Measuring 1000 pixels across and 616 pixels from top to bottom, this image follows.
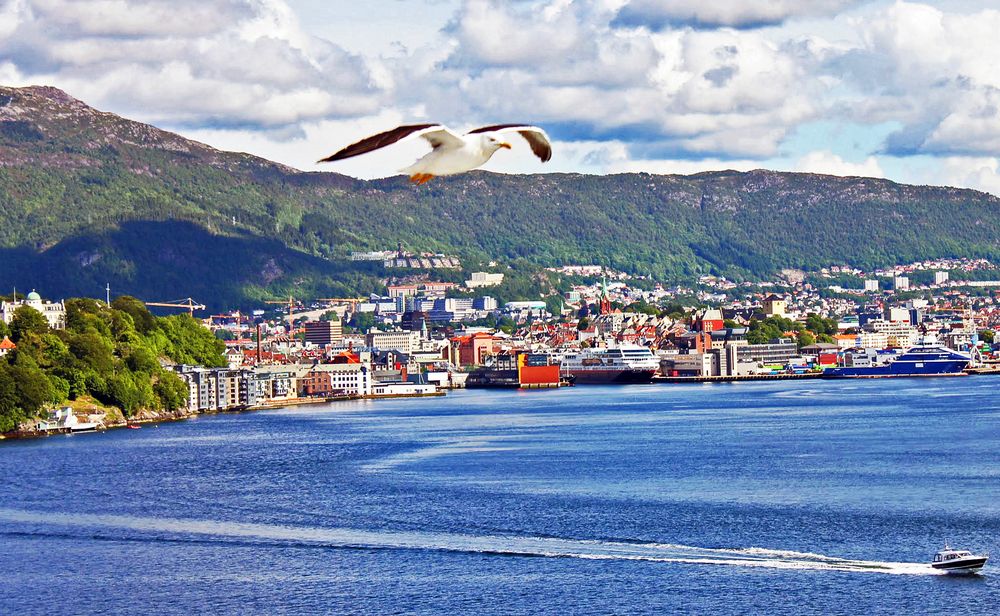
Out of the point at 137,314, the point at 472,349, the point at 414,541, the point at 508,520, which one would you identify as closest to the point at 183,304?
the point at 472,349

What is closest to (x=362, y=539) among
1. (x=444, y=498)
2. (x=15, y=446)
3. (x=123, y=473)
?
(x=444, y=498)

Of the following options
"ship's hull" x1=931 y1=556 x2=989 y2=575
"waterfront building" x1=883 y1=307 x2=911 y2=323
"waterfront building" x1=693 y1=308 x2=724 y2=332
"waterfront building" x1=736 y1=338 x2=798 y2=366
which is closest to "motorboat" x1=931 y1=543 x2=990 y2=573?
"ship's hull" x1=931 y1=556 x2=989 y2=575

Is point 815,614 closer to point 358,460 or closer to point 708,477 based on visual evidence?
point 708,477

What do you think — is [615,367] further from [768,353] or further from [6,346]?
[6,346]

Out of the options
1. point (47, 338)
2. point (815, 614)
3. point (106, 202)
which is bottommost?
point (815, 614)

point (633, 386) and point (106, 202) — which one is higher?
point (106, 202)

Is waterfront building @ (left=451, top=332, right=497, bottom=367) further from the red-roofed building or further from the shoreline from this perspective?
the red-roofed building
